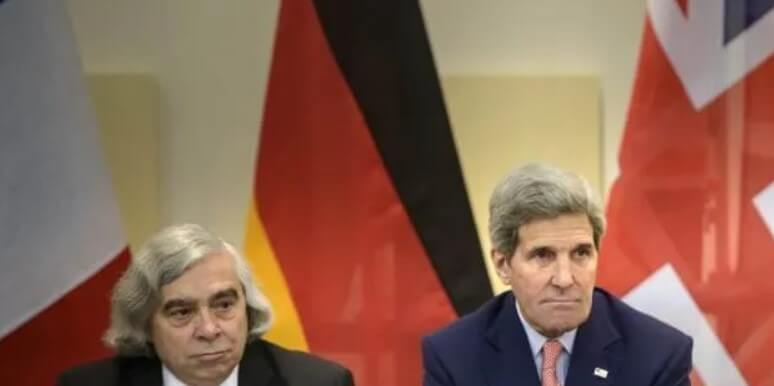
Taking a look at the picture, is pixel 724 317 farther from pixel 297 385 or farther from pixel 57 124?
pixel 57 124

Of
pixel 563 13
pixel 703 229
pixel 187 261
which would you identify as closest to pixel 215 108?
pixel 187 261

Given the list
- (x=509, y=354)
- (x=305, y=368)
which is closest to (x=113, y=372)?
(x=305, y=368)

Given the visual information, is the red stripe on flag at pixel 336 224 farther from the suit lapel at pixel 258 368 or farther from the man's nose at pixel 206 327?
the man's nose at pixel 206 327

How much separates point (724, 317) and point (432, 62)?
910mm

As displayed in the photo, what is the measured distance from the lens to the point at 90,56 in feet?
7.87

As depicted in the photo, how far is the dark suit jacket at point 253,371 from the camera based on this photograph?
6.37 ft

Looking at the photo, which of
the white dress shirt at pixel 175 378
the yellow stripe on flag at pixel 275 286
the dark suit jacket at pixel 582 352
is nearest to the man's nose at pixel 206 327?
the white dress shirt at pixel 175 378

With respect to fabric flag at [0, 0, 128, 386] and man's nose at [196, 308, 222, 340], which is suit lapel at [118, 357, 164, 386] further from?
fabric flag at [0, 0, 128, 386]

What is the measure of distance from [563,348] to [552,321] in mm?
101

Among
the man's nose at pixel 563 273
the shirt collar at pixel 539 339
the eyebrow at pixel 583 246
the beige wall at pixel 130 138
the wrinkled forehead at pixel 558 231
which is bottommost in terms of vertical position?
the shirt collar at pixel 539 339

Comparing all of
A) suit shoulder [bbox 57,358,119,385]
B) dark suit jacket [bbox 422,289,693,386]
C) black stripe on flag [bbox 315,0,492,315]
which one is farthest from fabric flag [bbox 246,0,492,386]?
suit shoulder [bbox 57,358,119,385]

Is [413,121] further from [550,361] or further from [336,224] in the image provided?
[550,361]

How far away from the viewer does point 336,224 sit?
7.66 ft

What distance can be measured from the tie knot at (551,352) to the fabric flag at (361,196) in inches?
19.4
